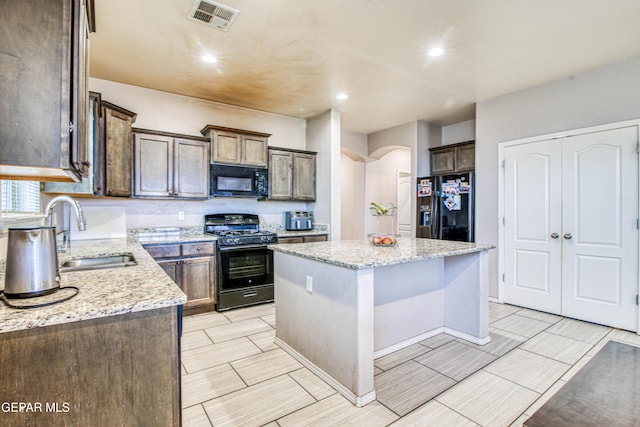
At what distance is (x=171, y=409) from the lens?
3.98ft

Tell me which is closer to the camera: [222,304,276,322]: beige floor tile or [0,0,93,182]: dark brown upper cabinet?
[0,0,93,182]: dark brown upper cabinet

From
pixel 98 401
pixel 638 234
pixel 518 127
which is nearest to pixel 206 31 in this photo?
pixel 98 401

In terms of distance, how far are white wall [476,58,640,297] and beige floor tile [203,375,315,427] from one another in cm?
330

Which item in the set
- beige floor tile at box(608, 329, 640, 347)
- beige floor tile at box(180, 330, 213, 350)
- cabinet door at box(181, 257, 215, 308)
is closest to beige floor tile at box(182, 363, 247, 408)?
beige floor tile at box(180, 330, 213, 350)

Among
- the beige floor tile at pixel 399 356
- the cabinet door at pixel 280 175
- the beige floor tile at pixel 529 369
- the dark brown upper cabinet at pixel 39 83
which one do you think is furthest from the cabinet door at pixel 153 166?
the beige floor tile at pixel 529 369

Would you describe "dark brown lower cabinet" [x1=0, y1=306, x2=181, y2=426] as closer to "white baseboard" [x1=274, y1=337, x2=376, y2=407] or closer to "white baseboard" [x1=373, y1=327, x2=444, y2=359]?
"white baseboard" [x1=274, y1=337, x2=376, y2=407]

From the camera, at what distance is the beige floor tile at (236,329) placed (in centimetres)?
306

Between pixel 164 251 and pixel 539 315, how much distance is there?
169 inches

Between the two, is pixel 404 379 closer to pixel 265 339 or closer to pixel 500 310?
pixel 265 339

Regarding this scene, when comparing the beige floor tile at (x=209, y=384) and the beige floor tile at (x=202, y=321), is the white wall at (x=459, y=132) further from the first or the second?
the beige floor tile at (x=209, y=384)

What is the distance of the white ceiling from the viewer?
2391mm

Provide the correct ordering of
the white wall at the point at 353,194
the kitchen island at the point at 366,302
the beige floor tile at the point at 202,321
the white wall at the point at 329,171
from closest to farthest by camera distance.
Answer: the kitchen island at the point at 366,302 < the beige floor tile at the point at 202,321 < the white wall at the point at 329,171 < the white wall at the point at 353,194

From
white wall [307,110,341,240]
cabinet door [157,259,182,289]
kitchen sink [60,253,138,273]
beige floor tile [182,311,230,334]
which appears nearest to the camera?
kitchen sink [60,253,138,273]

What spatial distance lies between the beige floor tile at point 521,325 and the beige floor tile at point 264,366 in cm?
220
